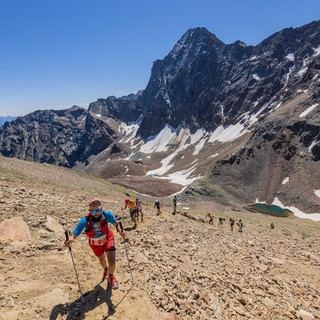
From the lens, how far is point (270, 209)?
108 meters

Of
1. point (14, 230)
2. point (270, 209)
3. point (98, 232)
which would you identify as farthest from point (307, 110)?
point (98, 232)

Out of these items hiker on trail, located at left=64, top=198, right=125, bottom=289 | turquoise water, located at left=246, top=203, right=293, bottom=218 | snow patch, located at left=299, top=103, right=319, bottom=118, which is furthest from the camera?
snow patch, located at left=299, top=103, right=319, bottom=118

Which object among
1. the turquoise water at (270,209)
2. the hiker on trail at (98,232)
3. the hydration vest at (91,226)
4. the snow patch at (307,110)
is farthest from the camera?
the snow patch at (307,110)

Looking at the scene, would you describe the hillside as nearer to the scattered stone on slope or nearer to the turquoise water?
the scattered stone on slope

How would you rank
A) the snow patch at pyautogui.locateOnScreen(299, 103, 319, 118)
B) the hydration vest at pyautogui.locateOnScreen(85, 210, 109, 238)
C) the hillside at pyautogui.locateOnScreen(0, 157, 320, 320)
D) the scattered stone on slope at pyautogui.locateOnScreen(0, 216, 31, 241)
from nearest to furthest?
the hillside at pyautogui.locateOnScreen(0, 157, 320, 320), the hydration vest at pyautogui.locateOnScreen(85, 210, 109, 238), the scattered stone on slope at pyautogui.locateOnScreen(0, 216, 31, 241), the snow patch at pyautogui.locateOnScreen(299, 103, 319, 118)

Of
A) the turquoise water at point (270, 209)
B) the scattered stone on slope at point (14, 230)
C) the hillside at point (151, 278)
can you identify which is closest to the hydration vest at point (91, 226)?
the hillside at point (151, 278)

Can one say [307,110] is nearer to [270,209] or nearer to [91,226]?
[270,209]

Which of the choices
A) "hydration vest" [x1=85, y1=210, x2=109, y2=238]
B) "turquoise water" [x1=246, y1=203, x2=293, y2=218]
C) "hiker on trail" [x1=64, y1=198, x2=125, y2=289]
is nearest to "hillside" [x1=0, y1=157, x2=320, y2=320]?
"hiker on trail" [x1=64, y1=198, x2=125, y2=289]

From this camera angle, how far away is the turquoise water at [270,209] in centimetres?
10217

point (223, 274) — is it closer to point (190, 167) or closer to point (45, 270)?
point (45, 270)

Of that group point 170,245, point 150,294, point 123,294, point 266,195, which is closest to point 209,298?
point 150,294

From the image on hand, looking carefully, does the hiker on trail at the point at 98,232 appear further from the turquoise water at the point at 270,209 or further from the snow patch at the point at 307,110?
the snow patch at the point at 307,110

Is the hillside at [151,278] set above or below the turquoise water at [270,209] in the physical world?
above

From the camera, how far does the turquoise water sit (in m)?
102
